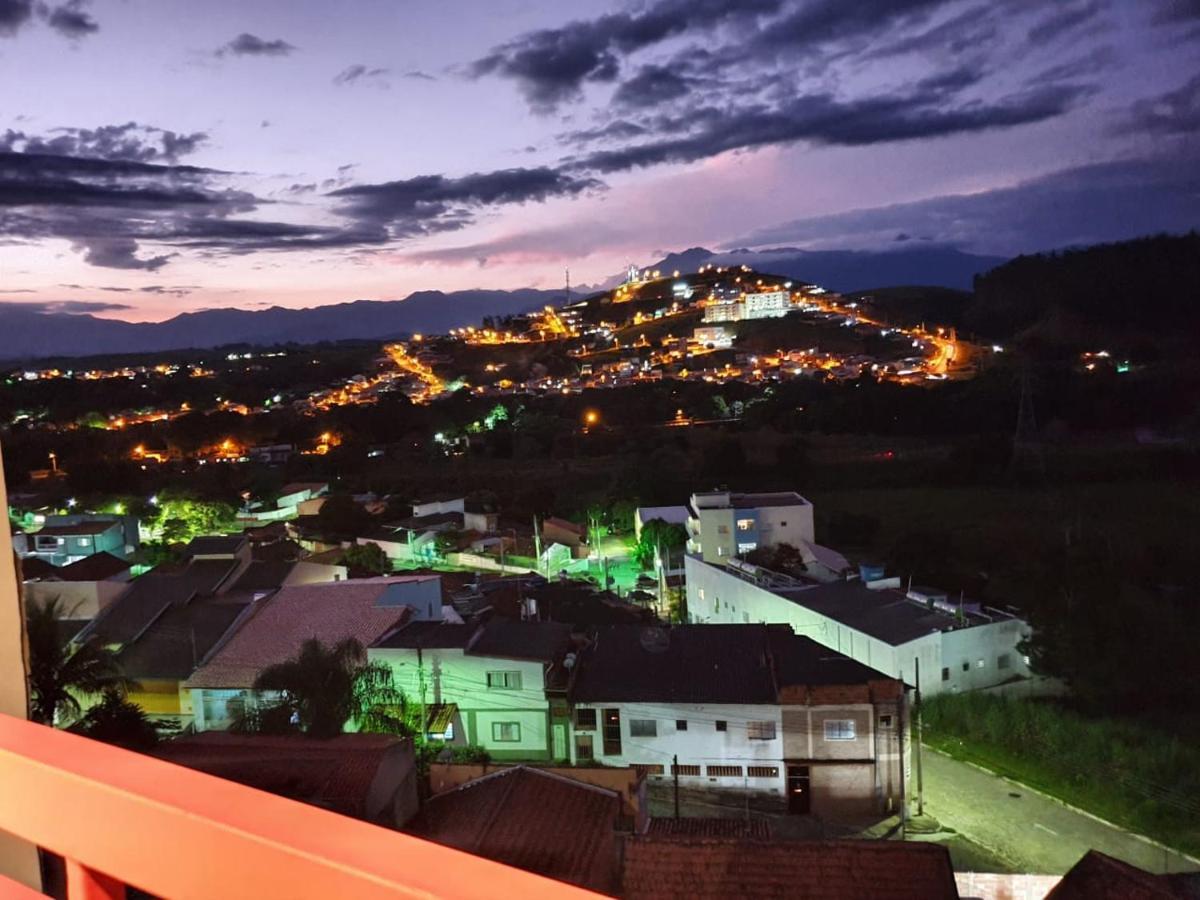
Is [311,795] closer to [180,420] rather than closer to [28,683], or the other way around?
[28,683]

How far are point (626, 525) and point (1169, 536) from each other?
7.70 meters

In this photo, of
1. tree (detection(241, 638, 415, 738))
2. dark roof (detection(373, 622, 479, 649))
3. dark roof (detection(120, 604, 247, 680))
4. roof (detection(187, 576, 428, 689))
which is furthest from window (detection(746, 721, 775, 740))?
dark roof (detection(120, 604, 247, 680))

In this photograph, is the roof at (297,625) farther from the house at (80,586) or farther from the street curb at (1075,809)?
the street curb at (1075,809)

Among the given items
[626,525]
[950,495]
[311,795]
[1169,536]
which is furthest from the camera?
[950,495]

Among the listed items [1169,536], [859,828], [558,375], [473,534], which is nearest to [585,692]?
[859,828]

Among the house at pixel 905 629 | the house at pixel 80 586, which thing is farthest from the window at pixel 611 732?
the house at pixel 80 586

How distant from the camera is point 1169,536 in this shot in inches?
509

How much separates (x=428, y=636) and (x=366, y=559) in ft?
15.6

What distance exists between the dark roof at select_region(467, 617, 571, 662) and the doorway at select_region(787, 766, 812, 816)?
1.83 meters

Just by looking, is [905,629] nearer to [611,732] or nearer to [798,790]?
[798,790]

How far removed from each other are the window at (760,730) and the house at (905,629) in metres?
1.34

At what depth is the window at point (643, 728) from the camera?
6379mm

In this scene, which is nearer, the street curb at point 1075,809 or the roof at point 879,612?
the street curb at point 1075,809

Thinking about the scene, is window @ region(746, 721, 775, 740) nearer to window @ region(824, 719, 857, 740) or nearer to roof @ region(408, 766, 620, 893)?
window @ region(824, 719, 857, 740)
